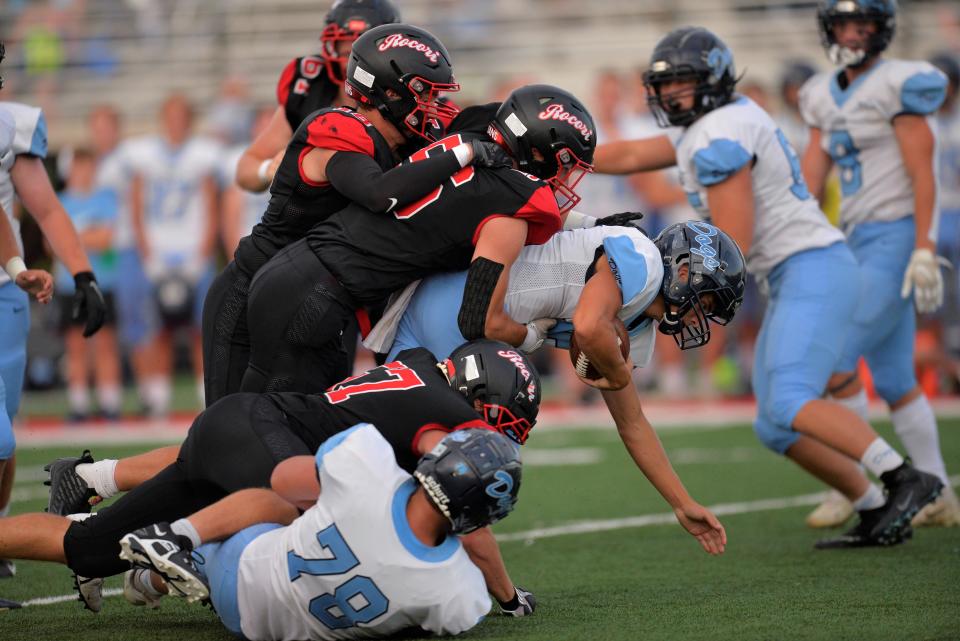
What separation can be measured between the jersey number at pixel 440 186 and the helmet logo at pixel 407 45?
1.27ft

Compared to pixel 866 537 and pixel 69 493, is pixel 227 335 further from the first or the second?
pixel 866 537

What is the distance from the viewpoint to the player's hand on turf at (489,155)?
4043mm

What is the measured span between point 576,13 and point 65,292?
22.3 ft

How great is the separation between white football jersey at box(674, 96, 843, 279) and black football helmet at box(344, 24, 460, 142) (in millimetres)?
1209

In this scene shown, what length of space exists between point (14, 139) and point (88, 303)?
644 mm

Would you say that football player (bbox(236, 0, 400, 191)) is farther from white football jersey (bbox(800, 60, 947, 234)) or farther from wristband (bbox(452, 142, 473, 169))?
white football jersey (bbox(800, 60, 947, 234))

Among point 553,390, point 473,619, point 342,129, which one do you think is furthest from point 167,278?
point 473,619

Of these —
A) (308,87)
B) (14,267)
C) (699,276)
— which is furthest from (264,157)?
(699,276)

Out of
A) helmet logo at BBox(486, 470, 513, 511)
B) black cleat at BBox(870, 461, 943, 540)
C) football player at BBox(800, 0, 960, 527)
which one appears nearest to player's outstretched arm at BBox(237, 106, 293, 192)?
helmet logo at BBox(486, 470, 513, 511)

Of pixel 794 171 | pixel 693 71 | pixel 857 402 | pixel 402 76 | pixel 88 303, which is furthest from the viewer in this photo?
pixel 857 402

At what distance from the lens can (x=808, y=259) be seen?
17.0 ft

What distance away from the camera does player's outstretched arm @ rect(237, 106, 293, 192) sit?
507 centimetres

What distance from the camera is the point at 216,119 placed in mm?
12383

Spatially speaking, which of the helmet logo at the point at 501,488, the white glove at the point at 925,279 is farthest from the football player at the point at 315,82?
the white glove at the point at 925,279
